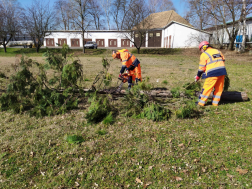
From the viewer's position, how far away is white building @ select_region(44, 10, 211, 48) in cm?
3178

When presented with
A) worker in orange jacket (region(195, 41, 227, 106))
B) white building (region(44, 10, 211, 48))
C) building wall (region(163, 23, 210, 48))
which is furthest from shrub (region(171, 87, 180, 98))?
building wall (region(163, 23, 210, 48))

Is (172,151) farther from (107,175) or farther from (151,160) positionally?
(107,175)

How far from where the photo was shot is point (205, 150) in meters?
3.47

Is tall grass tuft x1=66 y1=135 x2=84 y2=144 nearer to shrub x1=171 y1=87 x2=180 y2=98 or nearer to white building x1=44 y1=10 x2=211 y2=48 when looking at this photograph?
shrub x1=171 y1=87 x2=180 y2=98

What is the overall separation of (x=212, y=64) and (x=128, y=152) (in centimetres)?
337

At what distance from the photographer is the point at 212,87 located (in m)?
5.11

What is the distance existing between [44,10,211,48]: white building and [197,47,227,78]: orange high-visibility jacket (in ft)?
86.8

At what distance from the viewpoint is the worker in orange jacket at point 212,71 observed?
16.3 feet

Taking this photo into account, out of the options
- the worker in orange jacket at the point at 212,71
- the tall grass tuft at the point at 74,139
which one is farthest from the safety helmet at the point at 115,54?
the tall grass tuft at the point at 74,139

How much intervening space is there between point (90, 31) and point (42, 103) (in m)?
40.1

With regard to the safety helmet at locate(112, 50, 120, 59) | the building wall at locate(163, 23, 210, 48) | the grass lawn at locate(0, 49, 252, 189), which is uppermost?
the building wall at locate(163, 23, 210, 48)

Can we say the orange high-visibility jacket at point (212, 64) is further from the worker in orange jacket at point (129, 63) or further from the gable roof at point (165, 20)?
the gable roof at point (165, 20)

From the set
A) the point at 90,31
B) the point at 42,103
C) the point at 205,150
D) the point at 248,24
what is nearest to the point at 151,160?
the point at 205,150

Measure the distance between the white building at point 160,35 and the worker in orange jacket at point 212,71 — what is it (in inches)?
1042
